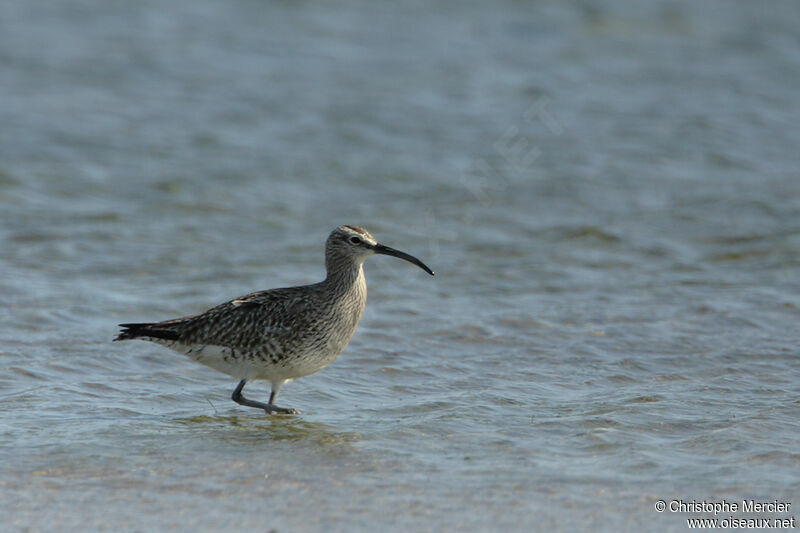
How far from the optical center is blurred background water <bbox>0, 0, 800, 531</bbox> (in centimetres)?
668

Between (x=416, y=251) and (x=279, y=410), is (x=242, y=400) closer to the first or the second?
(x=279, y=410)

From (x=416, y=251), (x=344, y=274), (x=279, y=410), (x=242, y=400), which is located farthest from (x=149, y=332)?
(x=416, y=251)

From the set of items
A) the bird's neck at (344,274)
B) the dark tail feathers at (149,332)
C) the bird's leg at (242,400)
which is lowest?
the bird's leg at (242,400)

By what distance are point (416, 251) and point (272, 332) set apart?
4.77 m

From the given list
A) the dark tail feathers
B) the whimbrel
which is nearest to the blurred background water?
the whimbrel

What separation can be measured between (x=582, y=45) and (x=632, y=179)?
237 inches

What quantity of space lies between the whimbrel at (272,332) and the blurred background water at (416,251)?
14.4 inches

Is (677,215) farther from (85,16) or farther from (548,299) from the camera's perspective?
(85,16)

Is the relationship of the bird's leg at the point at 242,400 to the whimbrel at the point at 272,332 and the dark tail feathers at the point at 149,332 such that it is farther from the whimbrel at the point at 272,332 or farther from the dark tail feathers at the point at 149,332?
the dark tail feathers at the point at 149,332

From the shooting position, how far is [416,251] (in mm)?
13008

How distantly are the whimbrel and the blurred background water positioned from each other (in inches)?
14.4

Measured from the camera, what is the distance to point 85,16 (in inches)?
818

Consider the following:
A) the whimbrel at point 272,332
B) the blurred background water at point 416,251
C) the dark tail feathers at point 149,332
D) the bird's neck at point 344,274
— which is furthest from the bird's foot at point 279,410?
the bird's neck at point 344,274

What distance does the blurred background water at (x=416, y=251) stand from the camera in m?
6.68
